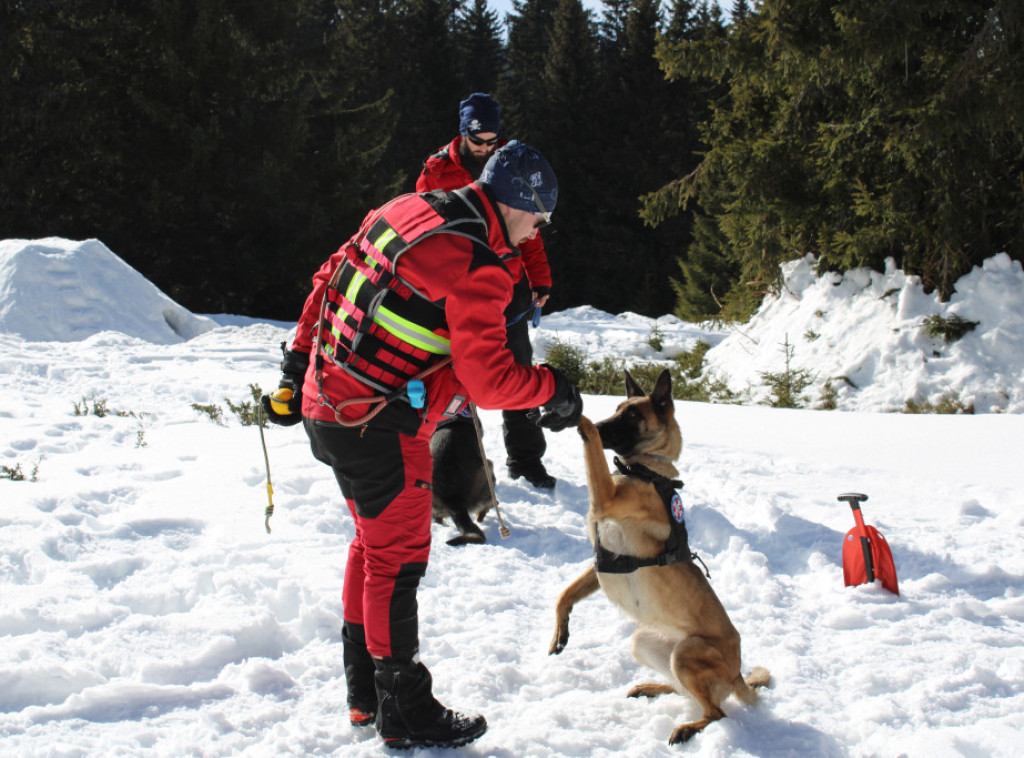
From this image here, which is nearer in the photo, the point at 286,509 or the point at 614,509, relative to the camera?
the point at 614,509

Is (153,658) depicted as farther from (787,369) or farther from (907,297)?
(907,297)

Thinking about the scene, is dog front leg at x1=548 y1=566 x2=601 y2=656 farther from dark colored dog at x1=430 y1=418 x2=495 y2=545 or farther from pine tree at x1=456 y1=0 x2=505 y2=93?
pine tree at x1=456 y1=0 x2=505 y2=93

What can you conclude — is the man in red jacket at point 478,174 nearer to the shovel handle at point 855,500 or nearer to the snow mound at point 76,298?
the shovel handle at point 855,500

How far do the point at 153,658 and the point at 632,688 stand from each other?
1.85 metres

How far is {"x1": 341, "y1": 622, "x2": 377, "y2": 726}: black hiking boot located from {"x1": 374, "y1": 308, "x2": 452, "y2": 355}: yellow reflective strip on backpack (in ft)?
3.52

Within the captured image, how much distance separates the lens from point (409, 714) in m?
2.56

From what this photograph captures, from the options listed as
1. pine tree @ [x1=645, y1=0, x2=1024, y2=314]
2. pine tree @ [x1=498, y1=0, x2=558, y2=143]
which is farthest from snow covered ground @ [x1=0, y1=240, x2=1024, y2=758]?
pine tree @ [x1=498, y1=0, x2=558, y2=143]

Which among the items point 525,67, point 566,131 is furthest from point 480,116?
point 525,67

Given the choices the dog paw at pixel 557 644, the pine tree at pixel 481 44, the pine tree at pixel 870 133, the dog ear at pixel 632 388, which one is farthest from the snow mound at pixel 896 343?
the pine tree at pixel 481 44

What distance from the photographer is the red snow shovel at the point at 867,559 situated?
3650 mm

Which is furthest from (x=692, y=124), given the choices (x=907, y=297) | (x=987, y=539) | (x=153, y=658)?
(x=153, y=658)

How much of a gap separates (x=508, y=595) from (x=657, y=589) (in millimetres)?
1028

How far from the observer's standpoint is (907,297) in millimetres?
9305

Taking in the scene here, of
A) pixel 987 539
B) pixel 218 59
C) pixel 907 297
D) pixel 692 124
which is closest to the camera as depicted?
pixel 987 539
